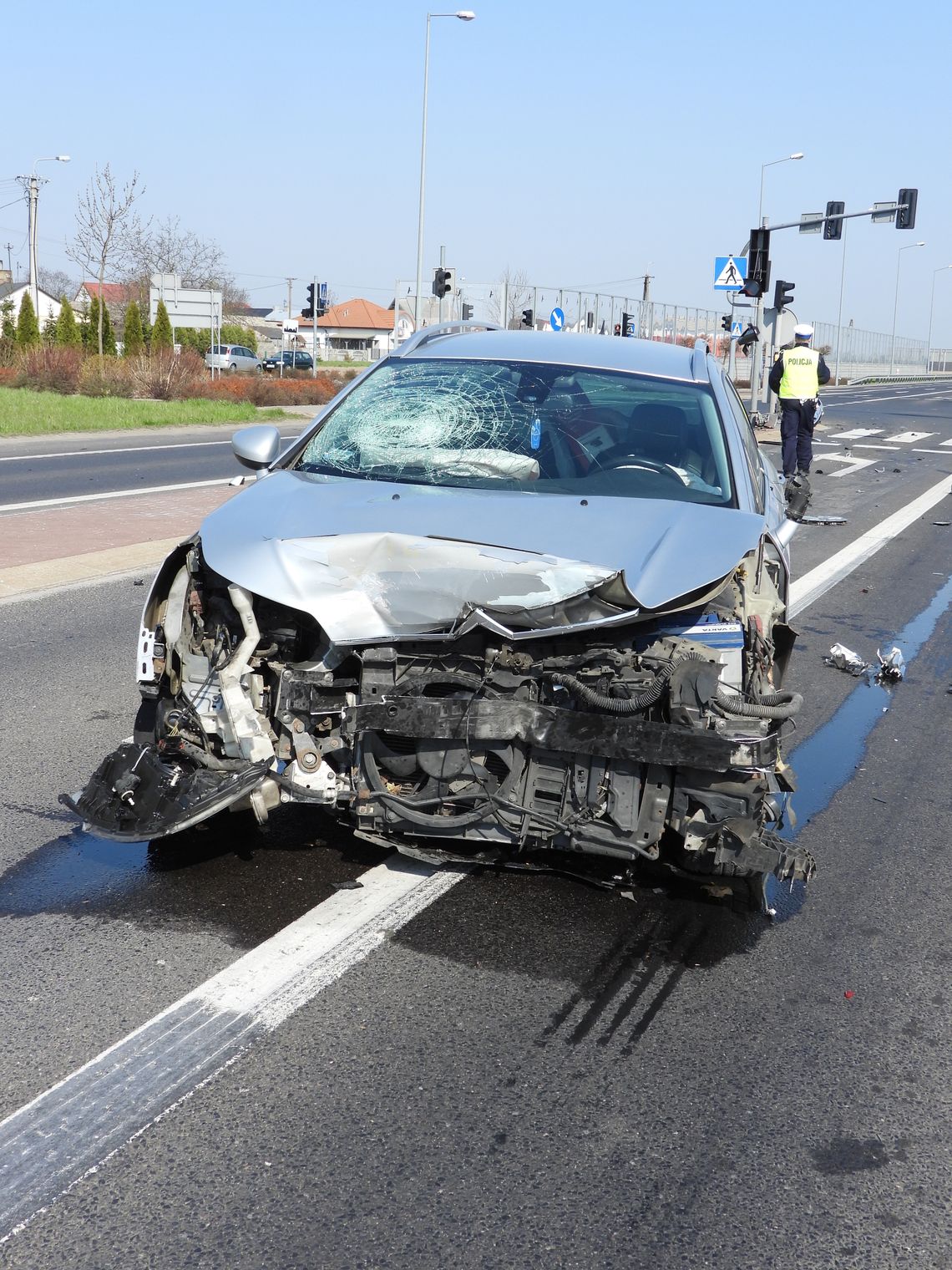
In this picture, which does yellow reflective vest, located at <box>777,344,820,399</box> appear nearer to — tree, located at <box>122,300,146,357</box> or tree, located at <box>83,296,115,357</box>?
tree, located at <box>122,300,146,357</box>

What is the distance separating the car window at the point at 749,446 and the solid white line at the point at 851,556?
359 centimetres

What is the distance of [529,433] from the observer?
531 cm

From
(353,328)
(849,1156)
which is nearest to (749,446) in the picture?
(849,1156)

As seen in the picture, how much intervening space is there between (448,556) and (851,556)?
9.39m

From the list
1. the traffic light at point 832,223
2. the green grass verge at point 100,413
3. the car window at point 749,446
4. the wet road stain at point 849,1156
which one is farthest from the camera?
the traffic light at point 832,223

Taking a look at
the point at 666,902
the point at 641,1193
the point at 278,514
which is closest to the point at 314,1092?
the point at 641,1193

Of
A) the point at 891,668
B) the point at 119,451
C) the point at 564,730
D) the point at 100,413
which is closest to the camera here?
the point at 564,730

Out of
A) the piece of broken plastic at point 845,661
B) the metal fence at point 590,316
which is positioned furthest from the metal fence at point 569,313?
the piece of broken plastic at point 845,661

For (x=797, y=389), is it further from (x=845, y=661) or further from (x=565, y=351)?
(x=565, y=351)

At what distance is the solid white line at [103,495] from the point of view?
1329cm

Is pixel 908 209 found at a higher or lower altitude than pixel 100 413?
higher

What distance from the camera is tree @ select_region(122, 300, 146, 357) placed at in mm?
38834

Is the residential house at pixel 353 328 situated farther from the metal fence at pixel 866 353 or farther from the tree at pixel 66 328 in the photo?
the tree at pixel 66 328

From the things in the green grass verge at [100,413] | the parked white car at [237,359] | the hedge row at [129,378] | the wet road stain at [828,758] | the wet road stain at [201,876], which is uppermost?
the parked white car at [237,359]
